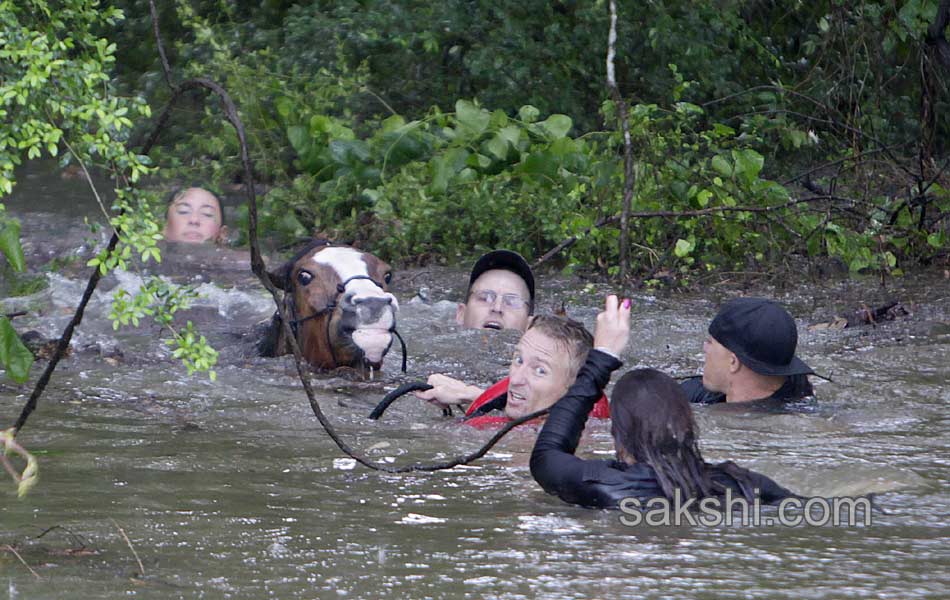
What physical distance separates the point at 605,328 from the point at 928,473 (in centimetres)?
165

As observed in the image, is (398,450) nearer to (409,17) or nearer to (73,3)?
(73,3)

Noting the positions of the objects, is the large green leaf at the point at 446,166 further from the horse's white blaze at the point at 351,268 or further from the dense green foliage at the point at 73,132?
the dense green foliage at the point at 73,132

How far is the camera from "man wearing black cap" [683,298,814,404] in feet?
23.3

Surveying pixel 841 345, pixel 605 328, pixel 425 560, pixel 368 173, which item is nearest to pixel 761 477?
pixel 605 328

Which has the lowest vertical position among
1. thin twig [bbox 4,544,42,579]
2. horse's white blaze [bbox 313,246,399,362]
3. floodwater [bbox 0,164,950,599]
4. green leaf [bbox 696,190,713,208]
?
thin twig [bbox 4,544,42,579]

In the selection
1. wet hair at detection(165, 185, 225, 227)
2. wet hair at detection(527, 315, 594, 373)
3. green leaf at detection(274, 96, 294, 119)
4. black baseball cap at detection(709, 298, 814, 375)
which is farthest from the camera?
green leaf at detection(274, 96, 294, 119)

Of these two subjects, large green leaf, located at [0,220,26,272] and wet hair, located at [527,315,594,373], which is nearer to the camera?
large green leaf, located at [0,220,26,272]

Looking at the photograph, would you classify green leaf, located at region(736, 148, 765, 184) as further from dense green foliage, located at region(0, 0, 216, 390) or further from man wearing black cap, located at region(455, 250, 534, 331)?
dense green foliage, located at region(0, 0, 216, 390)

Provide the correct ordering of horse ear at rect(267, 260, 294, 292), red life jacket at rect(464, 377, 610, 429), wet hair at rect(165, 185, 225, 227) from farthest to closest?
1. wet hair at rect(165, 185, 225, 227)
2. horse ear at rect(267, 260, 294, 292)
3. red life jacket at rect(464, 377, 610, 429)

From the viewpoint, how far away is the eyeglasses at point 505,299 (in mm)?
8922

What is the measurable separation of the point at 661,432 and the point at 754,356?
2.17 meters

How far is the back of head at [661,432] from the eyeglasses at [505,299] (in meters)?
3.74

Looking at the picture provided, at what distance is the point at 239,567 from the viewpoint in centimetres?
445

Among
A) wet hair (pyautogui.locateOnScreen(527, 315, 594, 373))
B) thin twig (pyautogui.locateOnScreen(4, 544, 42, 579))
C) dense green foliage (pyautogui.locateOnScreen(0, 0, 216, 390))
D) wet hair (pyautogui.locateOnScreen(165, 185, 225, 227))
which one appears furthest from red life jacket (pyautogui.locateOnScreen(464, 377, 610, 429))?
wet hair (pyautogui.locateOnScreen(165, 185, 225, 227))
